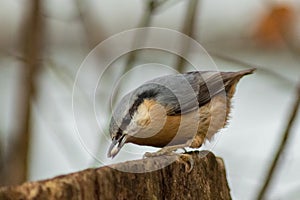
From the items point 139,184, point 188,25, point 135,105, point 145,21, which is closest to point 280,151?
point 188,25

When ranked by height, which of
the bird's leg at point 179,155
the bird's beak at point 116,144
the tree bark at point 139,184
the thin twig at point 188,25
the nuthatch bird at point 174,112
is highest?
the thin twig at point 188,25

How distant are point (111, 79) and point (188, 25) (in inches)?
15.5

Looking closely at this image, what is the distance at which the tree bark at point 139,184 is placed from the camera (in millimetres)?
1275

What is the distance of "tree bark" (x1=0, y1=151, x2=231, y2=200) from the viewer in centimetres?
128

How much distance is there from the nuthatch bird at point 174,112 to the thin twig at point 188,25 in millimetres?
381

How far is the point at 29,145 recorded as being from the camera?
2338 millimetres

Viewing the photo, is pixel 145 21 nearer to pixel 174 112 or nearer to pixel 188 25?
pixel 188 25

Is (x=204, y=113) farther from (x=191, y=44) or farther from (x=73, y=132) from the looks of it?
(x=73, y=132)

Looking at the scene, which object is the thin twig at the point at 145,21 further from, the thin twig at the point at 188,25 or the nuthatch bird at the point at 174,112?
the nuthatch bird at the point at 174,112

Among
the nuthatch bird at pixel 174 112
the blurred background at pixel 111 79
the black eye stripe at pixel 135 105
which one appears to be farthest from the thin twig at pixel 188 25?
the black eye stripe at pixel 135 105

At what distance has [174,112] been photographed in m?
1.85

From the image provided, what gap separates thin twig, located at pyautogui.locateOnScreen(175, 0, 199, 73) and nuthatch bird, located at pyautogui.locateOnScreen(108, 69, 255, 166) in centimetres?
38

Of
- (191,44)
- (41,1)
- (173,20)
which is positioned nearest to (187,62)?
(191,44)

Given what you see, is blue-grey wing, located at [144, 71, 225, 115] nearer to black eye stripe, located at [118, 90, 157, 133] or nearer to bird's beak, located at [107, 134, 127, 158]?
black eye stripe, located at [118, 90, 157, 133]
